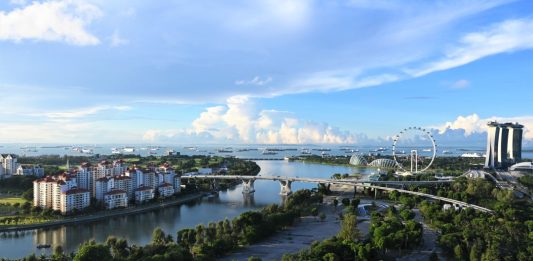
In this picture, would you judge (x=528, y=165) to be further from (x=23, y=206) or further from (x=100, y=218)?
(x=23, y=206)

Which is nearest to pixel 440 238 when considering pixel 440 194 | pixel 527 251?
pixel 527 251

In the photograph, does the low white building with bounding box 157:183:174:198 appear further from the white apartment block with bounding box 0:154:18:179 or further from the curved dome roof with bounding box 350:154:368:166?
the curved dome roof with bounding box 350:154:368:166

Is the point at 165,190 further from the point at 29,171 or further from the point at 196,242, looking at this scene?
the point at 196,242

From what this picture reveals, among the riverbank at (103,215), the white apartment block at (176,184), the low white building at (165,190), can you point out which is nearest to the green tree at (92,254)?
the riverbank at (103,215)

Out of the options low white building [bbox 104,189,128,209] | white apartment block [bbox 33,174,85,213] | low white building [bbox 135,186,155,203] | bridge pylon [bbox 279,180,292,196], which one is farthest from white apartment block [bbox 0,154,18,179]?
bridge pylon [bbox 279,180,292,196]

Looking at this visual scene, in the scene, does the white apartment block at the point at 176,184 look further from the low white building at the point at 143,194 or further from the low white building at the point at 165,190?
the low white building at the point at 143,194

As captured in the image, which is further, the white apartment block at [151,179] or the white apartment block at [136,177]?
the white apartment block at [151,179]

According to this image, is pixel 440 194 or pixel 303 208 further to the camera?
pixel 440 194
